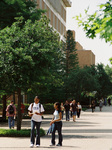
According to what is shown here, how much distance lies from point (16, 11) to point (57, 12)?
2092 inches

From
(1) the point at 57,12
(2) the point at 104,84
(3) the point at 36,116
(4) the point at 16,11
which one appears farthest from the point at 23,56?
(2) the point at 104,84

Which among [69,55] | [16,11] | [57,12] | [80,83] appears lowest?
[80,83]

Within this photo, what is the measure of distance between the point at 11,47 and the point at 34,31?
151cm

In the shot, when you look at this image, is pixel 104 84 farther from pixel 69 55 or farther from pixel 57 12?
pixel 69 55

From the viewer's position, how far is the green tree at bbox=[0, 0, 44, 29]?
2548 centimetres

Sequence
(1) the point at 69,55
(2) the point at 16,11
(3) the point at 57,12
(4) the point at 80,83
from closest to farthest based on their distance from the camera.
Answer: (2) the point at 16,11
(4) the point at 80,83
(1) the point at 69,55
(3) the point at 57,12

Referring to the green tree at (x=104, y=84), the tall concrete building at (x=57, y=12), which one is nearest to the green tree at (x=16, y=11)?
the tall concrete building at (x=57, y=12)

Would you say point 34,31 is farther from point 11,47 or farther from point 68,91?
point 68,91

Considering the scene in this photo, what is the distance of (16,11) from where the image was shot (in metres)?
26.3

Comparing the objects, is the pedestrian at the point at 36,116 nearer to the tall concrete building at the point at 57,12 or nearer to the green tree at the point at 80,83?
the green tree at the point at 80,83

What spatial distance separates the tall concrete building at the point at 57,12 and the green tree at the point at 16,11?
39.8 metres

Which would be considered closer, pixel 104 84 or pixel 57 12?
pixel 57 12

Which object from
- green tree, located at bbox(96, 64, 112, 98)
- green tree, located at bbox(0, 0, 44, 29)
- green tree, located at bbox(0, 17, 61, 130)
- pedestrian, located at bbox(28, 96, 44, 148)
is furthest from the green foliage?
green tree, located at bbox(96, 64, 112, 98)

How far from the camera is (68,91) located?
61.9m
